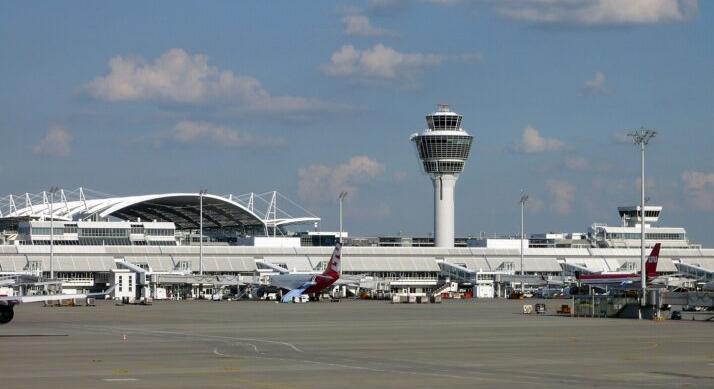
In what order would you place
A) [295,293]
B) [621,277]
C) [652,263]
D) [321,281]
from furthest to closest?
[621,277] → [652,263] → [295,293] → [321,281]

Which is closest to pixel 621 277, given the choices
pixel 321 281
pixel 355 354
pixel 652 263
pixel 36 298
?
pixel 652 263

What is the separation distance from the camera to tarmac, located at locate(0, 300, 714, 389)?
114 feet

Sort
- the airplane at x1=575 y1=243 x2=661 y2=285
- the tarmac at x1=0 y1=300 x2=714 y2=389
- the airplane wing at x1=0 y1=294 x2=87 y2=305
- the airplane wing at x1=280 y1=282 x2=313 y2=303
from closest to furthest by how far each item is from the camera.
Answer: the tarmac at x1=0 y1=300 x2=714 y2=389 → the airplane wing at x1=0 y1=294 x2=87 y2=305 → the airplane wing at x1=280 y1=282 x2=313 y2=303 → the airplane at x1=575 y1=243 x2=661 y2=285

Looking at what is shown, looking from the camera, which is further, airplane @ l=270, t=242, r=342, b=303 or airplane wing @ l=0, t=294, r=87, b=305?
airplane @ l=270, t=242, r=342, b=303

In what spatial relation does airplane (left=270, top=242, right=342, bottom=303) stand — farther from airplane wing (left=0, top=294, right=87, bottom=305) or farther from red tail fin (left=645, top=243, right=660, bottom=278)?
airplane wing (left=0, top=294, right=87, bottom=305)

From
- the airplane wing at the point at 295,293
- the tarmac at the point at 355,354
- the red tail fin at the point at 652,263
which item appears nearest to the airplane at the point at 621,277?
the red tail fin at the point at 652,263

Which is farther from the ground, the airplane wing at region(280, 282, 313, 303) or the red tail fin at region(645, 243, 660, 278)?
the red tail fin at region(645, 243, 660, 278)

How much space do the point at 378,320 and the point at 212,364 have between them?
4084 cm

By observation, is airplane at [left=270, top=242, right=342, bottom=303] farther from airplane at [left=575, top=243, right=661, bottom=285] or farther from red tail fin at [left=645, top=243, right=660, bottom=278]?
red tail fin at [left=645, top=243, right=660, bottom=278]

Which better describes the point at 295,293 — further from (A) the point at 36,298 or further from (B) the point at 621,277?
(A) the point at 36,298

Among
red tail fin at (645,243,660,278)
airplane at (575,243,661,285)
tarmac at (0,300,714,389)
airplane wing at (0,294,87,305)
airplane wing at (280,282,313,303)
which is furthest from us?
airplane at (575,243,661,285)

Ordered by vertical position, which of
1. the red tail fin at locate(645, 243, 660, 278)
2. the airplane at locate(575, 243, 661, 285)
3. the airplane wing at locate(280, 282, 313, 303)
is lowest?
the airplane wing at locate(280, 282, 313, 303)

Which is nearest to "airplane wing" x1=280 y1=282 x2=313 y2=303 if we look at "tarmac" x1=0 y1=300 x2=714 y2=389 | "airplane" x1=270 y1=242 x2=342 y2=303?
"airplane" x1=270 y1=242 x2=342 y2=303

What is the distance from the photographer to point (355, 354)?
1804 inches
